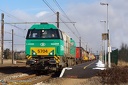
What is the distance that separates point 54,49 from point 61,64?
1.70 meters

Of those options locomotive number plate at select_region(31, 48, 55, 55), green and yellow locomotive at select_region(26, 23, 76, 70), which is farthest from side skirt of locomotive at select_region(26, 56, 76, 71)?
locomotive number plate at select_region(31, 48, 55, 55)

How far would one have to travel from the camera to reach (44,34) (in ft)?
80.3

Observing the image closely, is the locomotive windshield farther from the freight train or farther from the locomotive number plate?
the locomotive number plate

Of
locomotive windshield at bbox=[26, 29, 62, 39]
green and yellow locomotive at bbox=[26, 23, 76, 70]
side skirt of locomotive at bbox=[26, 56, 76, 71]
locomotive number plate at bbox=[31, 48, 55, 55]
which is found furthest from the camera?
locomotive windshield at bbox=[26, 29, 62, 39]

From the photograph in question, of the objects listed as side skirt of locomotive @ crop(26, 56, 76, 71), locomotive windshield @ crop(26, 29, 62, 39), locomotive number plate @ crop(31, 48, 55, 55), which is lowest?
side skirt of locomotive @ crop(26, 56, 76, 71)

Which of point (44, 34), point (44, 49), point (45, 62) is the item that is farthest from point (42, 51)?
point (44, 34)

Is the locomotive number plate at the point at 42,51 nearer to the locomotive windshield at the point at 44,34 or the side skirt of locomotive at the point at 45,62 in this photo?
the side skirt of locomotive at the point at 45,62

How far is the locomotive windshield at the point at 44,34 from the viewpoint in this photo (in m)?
24.2

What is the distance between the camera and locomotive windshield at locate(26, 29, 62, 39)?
24.2 metres

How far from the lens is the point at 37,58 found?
2377 centimetres

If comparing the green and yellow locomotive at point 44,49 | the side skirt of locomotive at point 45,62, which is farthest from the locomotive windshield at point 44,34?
the side skirt of locomotive at point 45,62

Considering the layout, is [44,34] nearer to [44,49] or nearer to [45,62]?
[44,49]

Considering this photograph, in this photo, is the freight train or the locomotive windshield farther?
the locomotive windshield

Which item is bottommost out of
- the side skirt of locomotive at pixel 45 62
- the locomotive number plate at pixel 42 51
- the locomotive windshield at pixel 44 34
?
the side skirt of locomotive at pixel 45 62
